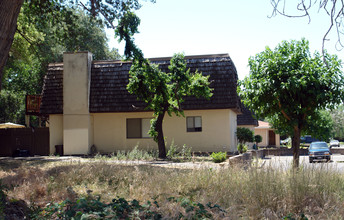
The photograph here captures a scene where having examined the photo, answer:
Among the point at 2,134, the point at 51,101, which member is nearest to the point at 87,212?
the point at 51,101

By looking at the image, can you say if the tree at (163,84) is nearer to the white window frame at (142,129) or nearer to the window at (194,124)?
the window at (194,124)

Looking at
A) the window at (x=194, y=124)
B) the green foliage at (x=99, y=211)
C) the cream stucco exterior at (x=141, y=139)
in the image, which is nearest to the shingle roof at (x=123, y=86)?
the cream stucco exterior at (x=141, y=139)

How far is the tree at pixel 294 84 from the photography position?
38.4 feet

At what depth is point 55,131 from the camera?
24234 mm

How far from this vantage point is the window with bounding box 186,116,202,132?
23.3m

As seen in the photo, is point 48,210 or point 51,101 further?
point 51,101

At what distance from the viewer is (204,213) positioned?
6.18 meters

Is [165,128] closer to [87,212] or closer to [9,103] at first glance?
[87,212]

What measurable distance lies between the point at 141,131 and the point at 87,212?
59.4 ft

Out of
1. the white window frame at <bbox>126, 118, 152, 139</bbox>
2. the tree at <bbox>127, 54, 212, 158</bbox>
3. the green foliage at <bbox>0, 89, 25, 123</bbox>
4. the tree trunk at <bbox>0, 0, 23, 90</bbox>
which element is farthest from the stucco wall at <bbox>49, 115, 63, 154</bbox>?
the green foliage at <bbox>0, 89, 25, 123</bbox>

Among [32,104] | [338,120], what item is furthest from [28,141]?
[338,120]

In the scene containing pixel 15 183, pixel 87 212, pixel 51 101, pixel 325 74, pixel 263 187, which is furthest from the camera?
pixel 51 101

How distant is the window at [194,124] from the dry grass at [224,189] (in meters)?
13.3

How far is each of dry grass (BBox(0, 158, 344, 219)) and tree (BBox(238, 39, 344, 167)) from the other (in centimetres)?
380
